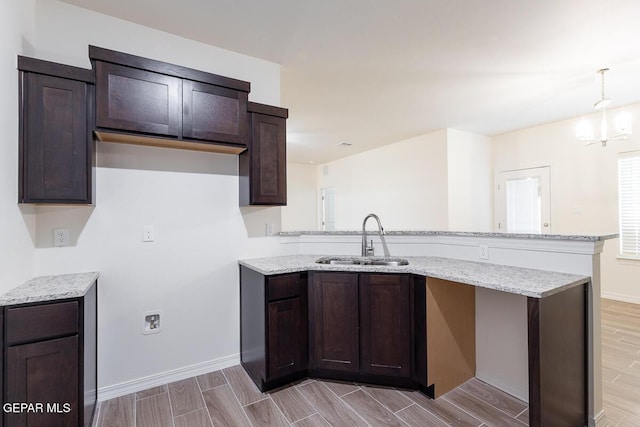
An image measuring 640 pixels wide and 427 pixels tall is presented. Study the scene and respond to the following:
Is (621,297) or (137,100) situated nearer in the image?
(137,100)

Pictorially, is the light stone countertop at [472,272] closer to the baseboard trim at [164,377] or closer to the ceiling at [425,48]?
the baseboard trim at [164,377]

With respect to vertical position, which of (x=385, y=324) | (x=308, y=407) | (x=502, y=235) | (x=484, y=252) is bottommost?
(x=308, y=407)

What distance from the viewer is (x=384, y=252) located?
2682 mm

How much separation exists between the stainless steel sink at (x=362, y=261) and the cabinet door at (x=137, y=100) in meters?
1.51

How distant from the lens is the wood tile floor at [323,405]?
180 centimetres

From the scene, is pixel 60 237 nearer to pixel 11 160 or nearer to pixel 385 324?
pixel 11 160

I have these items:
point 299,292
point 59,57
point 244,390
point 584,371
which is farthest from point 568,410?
point 59,57

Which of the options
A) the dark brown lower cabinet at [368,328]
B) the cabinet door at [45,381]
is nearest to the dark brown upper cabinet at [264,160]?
the dark brown lower cabinet at [368,328]

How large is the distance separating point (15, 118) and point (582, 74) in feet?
15.1

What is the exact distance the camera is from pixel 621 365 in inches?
96.1

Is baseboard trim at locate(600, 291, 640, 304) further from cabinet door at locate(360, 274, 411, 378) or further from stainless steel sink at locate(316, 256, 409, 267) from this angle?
cabinet door at locate(360, 274, 411, 378)

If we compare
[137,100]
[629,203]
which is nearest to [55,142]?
[137,100]

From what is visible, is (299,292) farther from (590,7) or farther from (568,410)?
(590,7)

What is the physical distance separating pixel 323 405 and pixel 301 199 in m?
6.33
